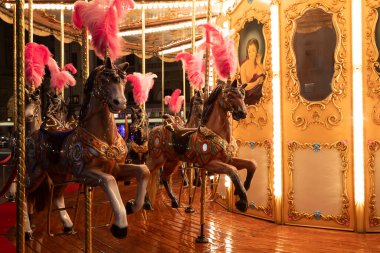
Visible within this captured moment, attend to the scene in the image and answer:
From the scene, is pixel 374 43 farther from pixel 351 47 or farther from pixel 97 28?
pixel 97 28

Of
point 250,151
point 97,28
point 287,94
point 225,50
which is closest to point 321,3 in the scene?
point 287,94

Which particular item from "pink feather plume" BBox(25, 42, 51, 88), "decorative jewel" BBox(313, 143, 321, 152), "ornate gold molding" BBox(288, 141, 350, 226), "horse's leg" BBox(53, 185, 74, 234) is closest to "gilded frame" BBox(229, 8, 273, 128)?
→ "ornate gold molding" BBox(288, 141, 350, 226)

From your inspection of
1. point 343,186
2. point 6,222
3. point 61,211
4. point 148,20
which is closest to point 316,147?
point 343,186

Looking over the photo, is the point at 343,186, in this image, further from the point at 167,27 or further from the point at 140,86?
the point at 167,27

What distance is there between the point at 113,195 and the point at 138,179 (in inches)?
12.2

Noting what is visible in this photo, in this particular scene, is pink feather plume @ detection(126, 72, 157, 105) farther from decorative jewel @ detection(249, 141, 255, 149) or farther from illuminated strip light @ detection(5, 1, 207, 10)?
illuminated strip light @ detection(5, 1, 207, 10)

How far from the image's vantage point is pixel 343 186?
5.20 metres

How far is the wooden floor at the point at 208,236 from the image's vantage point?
430cm

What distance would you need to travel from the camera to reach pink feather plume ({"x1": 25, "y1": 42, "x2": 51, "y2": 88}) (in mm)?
4371

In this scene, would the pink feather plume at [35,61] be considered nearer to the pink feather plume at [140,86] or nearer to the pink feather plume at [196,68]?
the pink feather plume at [140,86]

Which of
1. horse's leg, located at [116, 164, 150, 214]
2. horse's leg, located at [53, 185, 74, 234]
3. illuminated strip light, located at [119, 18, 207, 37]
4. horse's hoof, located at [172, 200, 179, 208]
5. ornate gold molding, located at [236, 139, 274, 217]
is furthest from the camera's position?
illuminated strip light, located at [119, 18, 207, 37]

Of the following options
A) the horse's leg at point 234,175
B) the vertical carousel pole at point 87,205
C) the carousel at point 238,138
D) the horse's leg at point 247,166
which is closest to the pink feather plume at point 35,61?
the carousel at point 238,138

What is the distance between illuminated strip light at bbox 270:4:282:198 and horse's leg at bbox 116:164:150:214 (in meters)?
2.98

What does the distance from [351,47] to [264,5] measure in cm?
151
